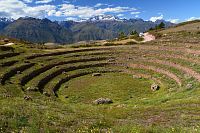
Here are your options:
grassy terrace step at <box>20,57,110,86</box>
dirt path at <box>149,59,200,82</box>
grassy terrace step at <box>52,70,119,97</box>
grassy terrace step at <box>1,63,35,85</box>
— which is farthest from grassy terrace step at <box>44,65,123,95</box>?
dirt path at <box>149,59,200,82</box>

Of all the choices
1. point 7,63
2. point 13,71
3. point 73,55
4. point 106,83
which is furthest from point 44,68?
point 106,83

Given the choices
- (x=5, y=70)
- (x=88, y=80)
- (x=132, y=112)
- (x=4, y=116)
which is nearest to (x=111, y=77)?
(x=88, y=80)

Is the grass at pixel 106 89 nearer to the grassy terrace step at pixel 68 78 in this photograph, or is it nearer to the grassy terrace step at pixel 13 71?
the grassy terrace step at pixel 68 78

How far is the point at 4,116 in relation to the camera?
2264 centimetres

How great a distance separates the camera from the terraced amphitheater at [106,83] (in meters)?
31.8

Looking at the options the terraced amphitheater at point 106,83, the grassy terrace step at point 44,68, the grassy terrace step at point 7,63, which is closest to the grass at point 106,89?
the terraced amphitheater at point 106,83

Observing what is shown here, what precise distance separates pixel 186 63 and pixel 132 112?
38.4m

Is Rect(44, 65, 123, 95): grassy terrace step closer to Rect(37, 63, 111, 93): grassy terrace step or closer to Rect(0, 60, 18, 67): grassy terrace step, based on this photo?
Rect(37, 63, 111, 93): grassy terrace step

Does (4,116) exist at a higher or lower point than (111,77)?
higher

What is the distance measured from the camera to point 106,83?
67.3 m

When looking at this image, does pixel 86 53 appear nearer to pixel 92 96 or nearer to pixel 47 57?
pixel 47 57

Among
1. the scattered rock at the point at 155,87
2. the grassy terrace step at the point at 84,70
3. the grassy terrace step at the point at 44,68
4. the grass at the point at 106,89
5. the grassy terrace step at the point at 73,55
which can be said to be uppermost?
the grassy terrace step at the point at 73,55

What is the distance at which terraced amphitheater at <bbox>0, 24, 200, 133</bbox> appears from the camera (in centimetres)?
3180

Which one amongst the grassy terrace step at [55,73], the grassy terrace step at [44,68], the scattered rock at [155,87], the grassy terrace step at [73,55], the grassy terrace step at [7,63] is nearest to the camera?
the scattered rock at [155,87]
